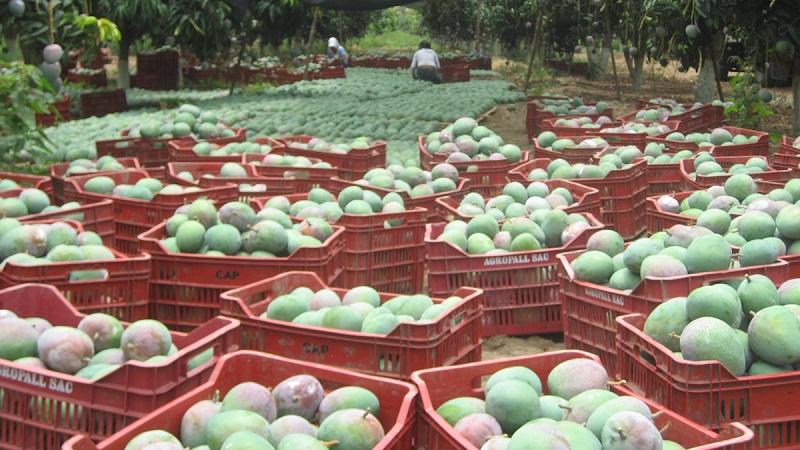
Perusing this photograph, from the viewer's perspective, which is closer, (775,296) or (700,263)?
(775,296)

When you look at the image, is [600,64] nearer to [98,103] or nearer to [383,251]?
[98,103]

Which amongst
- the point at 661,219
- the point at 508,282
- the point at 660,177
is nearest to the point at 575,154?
the point at 660,177

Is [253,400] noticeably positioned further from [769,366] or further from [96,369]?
[769,366]

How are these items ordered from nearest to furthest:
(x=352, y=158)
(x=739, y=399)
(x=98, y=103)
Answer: (x=739, y=399), (x=352, y=158), (x=98, y=103)

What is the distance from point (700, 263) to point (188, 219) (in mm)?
2552

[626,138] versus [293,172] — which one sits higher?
[626,138]

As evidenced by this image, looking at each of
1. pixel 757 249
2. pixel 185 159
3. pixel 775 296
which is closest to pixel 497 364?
pixel 775 296

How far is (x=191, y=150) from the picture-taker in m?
7.83

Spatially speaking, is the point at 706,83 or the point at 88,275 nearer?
the point at 88,275

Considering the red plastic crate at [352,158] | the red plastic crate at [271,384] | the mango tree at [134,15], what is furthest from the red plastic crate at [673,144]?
the mango tree at [134,15]

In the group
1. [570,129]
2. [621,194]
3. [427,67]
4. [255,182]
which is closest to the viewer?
[255,182]

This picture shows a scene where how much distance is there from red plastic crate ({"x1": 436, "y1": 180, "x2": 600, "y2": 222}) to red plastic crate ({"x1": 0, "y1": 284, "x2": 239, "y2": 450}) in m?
2.85

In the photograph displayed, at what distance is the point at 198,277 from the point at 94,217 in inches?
41.6

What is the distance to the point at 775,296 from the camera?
350 cm
